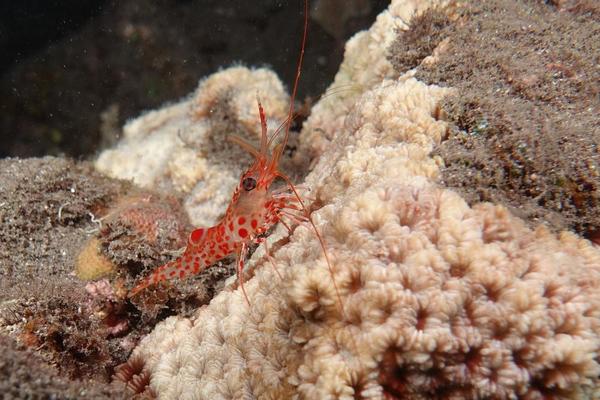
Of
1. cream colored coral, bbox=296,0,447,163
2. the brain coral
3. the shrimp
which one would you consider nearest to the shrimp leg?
the shrimp

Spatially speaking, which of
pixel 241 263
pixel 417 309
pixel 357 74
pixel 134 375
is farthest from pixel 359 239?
pixel 357 74

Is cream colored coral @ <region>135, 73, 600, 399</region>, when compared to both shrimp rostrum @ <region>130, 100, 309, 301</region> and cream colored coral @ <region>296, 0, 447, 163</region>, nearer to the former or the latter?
shrimp rostrum @ <region>130, 100, 309, 301</region>

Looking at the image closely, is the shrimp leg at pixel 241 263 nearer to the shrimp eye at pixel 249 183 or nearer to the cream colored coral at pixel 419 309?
the cream colored coral at pixel 419 309

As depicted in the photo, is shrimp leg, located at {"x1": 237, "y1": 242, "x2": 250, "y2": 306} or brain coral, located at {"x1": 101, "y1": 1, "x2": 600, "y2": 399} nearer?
brain coral, located at {"x1": 101, "y1": 1, "x2": 600, "y2": 399}

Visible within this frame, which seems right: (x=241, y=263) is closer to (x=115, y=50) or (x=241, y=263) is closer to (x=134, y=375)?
(x=134, y=375)

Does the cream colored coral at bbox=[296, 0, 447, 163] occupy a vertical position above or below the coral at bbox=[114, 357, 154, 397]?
above

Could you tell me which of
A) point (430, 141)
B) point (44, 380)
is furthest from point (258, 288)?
point (430, 141)

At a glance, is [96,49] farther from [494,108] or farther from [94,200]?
[494,108]
